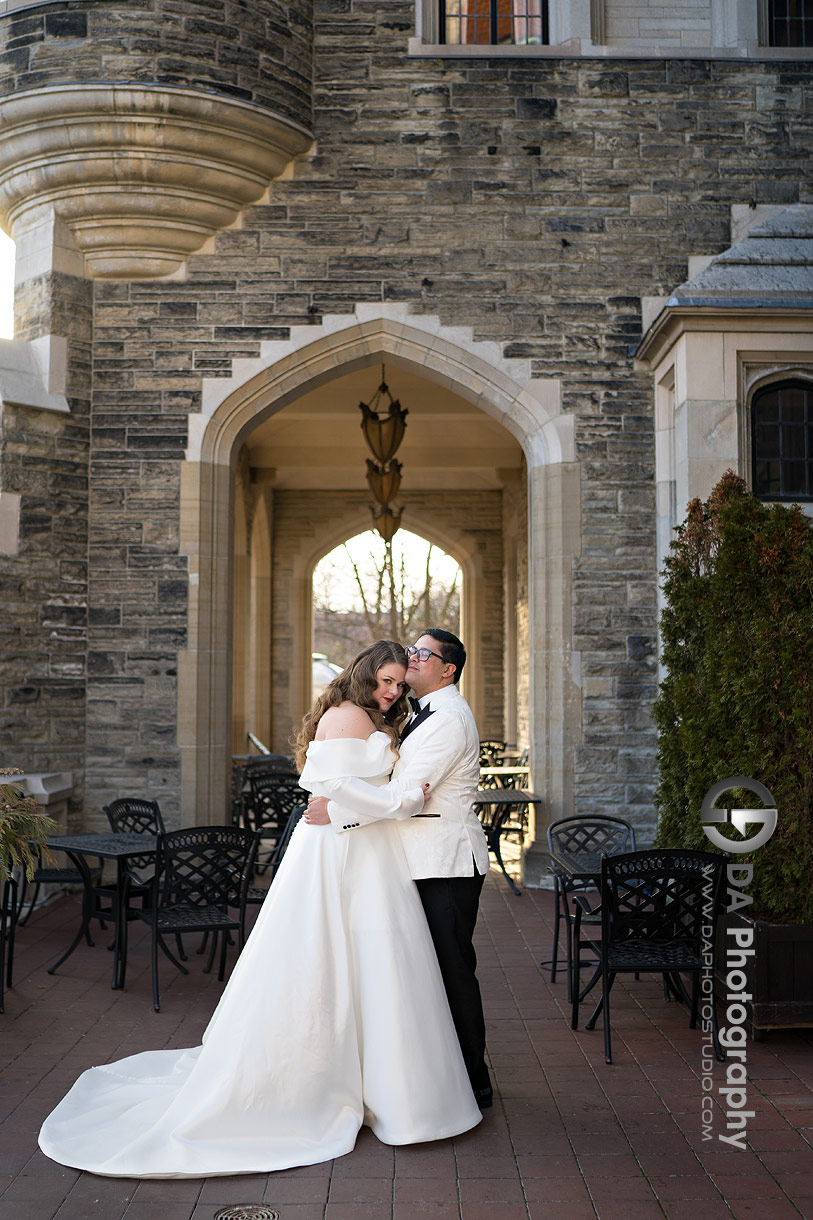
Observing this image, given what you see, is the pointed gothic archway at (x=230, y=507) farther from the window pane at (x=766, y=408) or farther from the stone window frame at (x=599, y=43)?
the stone window frame at (x=599, y=43)

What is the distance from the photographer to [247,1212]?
9.80 feet

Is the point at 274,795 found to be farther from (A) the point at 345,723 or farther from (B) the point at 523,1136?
(B) the point at 523,1136

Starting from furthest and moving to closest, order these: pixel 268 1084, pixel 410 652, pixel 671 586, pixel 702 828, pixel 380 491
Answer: pixel 380 491 → pixel 671 586 → pixel 702 828 → pixel 410 652 → pixel 268 1084

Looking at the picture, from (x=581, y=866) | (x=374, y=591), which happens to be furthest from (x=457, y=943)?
(x=374, y=591)

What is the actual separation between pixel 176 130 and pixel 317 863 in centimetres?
601

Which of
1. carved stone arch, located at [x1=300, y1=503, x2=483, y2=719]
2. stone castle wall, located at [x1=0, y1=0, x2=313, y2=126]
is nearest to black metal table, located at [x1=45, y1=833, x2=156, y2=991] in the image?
stone castle wall, located at [x1=0, y1=0, x2=313, y2=126]

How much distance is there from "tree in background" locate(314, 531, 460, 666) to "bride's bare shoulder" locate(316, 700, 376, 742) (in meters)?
15.9

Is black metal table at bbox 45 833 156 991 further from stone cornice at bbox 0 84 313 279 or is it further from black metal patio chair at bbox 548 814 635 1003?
stone cornice at bbox 0 84 313 279

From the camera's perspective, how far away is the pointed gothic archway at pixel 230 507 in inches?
318

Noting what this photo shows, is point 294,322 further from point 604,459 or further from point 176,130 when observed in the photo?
point 604,459

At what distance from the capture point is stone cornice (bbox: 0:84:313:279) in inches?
300

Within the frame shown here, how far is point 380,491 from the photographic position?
30.8 feet

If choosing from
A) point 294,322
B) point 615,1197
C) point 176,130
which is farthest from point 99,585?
point 615,1197
